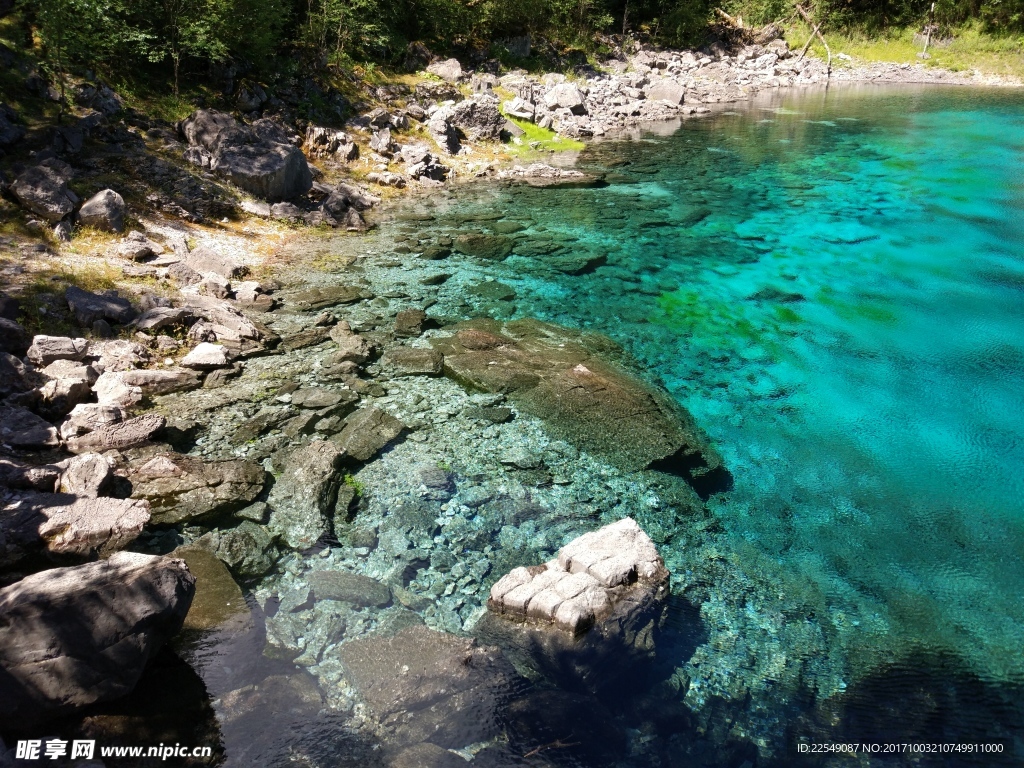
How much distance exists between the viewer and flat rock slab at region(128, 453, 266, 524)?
7.37 meters

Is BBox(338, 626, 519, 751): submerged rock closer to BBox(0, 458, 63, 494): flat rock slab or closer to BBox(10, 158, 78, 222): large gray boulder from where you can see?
BBox(0, 458, 63, 494): flat rock slab

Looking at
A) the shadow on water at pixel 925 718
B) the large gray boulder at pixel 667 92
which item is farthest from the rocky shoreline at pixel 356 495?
the large gray boulder at pixel 667 92

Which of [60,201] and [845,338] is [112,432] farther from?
[845,338]

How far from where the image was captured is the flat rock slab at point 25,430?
303 inches

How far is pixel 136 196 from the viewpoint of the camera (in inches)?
581

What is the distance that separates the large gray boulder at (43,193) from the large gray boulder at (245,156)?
468 cm

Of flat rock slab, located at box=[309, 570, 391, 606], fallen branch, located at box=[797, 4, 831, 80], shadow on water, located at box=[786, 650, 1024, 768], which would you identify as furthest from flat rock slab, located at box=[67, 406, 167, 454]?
fallen branch, located at box=[797, 4, 831, 80]

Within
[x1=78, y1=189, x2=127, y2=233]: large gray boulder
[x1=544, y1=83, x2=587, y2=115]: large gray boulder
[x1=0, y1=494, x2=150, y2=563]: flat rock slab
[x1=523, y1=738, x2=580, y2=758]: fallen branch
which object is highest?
[x1=544, y1=83, x2=587, y2=115]: large gray boulder

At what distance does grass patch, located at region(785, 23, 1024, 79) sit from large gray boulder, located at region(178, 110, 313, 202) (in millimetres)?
49371

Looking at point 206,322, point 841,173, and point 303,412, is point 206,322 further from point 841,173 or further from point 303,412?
point 841,173

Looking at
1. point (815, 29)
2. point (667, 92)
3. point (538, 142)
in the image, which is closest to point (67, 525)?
point (538, 142)

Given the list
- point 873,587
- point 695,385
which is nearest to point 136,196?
point 695,385

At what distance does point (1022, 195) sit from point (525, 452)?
68.0 ft

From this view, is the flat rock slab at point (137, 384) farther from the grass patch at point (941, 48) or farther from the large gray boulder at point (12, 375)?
the grass patch at point (941, 48)
